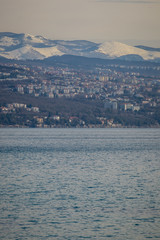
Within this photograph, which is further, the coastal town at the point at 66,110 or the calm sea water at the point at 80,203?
the coastal town at the point at 66,110

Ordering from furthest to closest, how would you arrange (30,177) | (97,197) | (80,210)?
(30,177) < (97,197) < (80,210)

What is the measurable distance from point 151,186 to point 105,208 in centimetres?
699

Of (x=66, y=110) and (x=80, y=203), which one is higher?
(x=80, y=203)

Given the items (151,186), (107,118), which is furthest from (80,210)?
(107,118)

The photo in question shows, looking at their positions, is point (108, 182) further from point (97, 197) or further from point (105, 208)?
point (105, 208)

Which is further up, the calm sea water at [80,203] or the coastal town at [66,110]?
the calm sea water at [80,203]

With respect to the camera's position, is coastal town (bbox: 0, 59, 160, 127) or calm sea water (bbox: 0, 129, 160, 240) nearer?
calm sea water (bbox: 0, 129, 160, 240)

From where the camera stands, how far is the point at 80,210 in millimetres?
21547

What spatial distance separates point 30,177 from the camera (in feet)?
107

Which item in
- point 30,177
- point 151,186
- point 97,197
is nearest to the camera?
point 97,197

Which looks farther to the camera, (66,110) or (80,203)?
(66,110)

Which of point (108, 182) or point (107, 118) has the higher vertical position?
point (108, 182)

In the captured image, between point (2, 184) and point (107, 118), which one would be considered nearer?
point (2, 184)

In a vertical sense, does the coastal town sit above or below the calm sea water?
below
